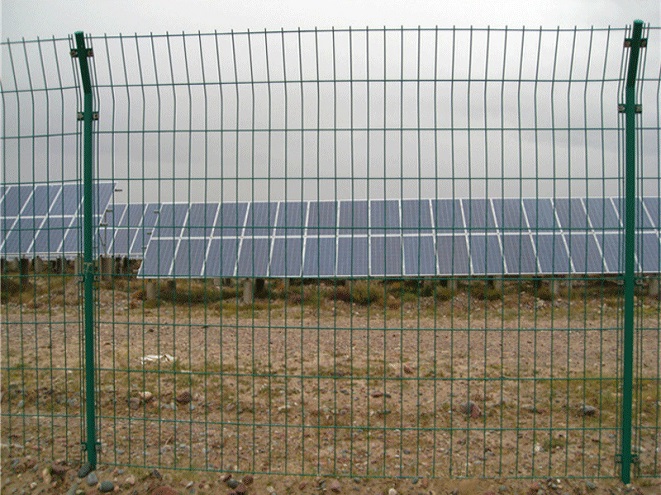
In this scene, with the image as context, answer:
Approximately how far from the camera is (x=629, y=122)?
4.32m

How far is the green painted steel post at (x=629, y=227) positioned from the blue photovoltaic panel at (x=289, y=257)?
6708 millimetres

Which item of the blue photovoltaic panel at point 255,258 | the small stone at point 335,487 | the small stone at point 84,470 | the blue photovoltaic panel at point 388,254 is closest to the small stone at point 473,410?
the small stone at point 335,487

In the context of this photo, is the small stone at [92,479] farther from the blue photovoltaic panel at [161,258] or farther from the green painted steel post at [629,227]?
the blue photovoltaic panel at [161,258]

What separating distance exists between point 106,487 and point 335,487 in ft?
5.32

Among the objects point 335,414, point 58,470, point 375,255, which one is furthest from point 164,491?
point 375,255

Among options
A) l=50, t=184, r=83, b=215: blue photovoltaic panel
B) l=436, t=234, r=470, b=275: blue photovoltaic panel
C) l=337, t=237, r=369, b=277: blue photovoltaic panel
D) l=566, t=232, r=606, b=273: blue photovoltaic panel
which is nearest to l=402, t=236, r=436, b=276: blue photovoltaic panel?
l=436, t=234, r=470, b=275: blue photovoltaic panel

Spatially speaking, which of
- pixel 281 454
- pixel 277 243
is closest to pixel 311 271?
pixel 277 243

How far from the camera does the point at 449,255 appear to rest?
12.3 meters

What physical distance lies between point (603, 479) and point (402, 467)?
4.71 feet

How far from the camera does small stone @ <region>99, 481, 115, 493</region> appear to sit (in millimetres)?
4441

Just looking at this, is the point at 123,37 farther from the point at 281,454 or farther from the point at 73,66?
the point at 281,454

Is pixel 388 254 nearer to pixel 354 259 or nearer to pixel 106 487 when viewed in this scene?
pixel 354 259

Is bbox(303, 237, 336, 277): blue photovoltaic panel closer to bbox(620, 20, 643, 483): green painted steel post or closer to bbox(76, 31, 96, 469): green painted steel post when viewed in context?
bbox(76, 31, 96, 469): green painted steel post

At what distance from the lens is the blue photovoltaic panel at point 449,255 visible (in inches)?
475
